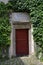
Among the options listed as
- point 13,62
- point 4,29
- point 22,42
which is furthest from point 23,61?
point 4,29

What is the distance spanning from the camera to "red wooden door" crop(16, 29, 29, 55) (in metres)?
14.5

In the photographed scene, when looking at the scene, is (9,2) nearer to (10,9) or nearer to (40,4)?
(10,9)

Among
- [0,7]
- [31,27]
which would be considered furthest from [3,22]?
[31,27]

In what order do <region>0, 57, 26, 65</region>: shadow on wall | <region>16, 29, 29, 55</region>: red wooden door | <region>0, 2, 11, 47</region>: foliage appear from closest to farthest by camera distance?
1. <region>0, 57, 26, 65</region>: shadow on wall
2. <region>0, 2, 11, 47</region>: foliage
3. <region>16, 29, 29, 55</region>: red wooden door

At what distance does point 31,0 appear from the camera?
13555 millimetres

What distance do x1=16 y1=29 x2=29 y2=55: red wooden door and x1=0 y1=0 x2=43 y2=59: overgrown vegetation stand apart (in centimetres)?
103

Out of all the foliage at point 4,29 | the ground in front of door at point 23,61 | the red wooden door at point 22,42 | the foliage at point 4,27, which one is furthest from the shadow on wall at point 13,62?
the red wooden door at point 22,42

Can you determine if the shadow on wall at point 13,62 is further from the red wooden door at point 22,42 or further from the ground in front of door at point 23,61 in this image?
the red wooden door at point 22,42

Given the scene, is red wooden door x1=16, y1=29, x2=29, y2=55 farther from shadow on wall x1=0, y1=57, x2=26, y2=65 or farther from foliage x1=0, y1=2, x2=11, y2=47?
shadow on wall x1=0, y1=57, x2=26, y2=65

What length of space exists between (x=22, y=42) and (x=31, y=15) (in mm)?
2061

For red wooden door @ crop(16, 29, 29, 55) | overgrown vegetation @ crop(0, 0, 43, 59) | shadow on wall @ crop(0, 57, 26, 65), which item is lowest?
shadow on wall @ crop(0, 57, 26, 65)

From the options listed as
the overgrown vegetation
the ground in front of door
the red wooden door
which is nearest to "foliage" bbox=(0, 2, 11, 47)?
the overgrown vegetation

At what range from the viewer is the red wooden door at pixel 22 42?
14.5 meters

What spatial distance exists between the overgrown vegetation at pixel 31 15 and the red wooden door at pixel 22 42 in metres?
1.03
